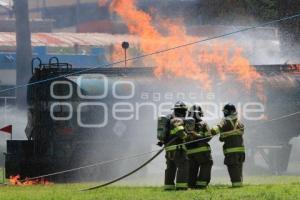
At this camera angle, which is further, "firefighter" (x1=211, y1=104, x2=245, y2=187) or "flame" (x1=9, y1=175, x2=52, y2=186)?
"flame" (x1=9, y1=175, x2=52, y2=186)

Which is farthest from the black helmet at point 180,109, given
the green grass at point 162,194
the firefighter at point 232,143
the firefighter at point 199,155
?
the green grass at point 162,194

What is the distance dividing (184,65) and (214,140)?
7.30 feet

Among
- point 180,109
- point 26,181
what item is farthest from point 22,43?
point 180,109

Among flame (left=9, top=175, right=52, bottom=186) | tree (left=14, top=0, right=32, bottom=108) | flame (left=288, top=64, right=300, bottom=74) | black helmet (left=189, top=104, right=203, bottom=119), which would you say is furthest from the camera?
tree (left=14, top=0, right=32, bottom=108)

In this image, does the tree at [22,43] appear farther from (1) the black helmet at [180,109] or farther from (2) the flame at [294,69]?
(1) the black helmet at [180,109]

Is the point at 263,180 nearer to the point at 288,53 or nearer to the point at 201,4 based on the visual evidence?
the point at 288,53

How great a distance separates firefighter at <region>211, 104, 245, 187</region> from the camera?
15.4m

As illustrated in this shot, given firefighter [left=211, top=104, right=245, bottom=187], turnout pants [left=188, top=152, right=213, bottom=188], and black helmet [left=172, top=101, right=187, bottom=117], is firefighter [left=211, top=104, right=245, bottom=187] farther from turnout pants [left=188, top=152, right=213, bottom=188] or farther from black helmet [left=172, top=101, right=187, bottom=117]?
black helmet [left=172, top=101, right=187, bottom=117]

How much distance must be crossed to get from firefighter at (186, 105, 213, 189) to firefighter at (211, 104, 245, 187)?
12.6 inches

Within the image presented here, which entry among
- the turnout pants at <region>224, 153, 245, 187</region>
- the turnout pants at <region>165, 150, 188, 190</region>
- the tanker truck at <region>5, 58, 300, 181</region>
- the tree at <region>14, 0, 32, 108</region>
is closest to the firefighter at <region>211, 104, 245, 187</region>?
the turnout pants at <region>224, 153, 245, 187</region>

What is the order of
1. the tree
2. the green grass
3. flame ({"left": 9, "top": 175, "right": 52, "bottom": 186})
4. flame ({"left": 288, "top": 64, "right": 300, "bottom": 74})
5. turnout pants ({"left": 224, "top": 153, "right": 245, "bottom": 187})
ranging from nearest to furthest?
the green grass, turnout pants ({"left": 224, "top": 153, "right": 245, "bottom": 187}), flame ({"left": 9, "top": 175, "right": 52, "bottom": 186}), flame ({"left": 288, "top": 64, "right": 300, "bottom": 74}), the tree

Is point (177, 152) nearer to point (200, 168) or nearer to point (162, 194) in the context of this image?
point (200, 168)

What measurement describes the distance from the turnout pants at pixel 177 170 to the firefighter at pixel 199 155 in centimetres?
40

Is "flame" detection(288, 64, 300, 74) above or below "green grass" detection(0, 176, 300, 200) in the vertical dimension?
above
